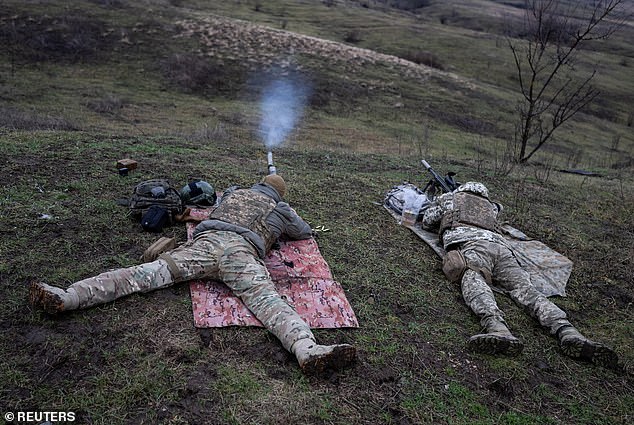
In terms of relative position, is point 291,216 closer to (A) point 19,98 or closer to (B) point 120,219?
(B) point 120,219

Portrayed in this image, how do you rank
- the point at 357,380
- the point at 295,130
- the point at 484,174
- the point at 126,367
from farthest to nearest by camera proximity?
the point at 295,130
the point at 484,174
the point at 357,380
the point at 126,367

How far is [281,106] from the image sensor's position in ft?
59.4

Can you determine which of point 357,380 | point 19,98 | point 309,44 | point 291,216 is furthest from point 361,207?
point 309,44

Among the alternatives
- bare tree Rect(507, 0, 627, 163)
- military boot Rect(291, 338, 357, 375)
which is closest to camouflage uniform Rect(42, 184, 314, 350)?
military boot Rect(291, 338, 357, 375)

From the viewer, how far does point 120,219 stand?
17.7 ft

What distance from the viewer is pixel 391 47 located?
32.1m

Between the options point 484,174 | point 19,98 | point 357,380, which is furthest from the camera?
point 19,98

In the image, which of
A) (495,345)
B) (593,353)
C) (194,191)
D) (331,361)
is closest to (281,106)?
(194,191)

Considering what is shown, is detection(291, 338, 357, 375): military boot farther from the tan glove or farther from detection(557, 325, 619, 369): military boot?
detection(557, 325, 619, 369): military boot

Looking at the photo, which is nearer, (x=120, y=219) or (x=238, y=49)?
(x=120, y=219)

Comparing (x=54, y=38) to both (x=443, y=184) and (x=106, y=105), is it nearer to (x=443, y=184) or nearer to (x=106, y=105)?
(x=106, y=105)

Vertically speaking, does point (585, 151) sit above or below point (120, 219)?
below

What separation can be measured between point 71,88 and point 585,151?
61.8ft

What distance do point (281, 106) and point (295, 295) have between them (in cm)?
1447
